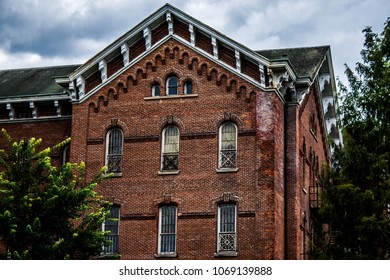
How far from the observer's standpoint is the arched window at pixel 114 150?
3503cm

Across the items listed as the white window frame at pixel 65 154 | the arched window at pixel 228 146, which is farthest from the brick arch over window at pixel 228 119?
the white window frame at pixel 65 154

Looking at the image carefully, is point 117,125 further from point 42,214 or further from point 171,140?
point 42,214

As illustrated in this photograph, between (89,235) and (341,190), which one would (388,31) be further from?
(89,235)

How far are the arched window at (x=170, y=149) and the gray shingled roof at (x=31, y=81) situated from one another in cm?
549

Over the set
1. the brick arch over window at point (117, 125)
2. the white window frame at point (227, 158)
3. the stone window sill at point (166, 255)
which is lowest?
the stone window sill at point (166, 255)

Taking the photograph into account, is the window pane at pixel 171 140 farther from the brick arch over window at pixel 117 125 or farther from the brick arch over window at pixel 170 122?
the brick arch over window at pixel 117 125

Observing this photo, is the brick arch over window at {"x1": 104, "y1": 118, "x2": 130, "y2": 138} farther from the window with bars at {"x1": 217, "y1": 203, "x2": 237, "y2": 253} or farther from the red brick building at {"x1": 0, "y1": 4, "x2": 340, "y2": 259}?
the window with bars at {"x1": 217, "y1": 203, "x2": 237, "y2": 253}

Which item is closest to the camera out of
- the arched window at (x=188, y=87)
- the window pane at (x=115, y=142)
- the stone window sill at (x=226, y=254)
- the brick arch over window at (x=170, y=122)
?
the stone window sill at (x=226, y=254)

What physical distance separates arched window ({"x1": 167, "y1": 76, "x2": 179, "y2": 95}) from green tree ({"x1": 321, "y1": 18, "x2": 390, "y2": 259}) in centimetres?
696

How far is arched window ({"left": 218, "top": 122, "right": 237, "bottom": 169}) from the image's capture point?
33750 millimetres

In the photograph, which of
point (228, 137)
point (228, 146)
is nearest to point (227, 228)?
point (228, 146)

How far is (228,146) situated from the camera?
33.9 m

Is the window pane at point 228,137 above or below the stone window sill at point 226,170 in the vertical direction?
above

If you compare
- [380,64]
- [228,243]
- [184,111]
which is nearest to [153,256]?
[228,243]
